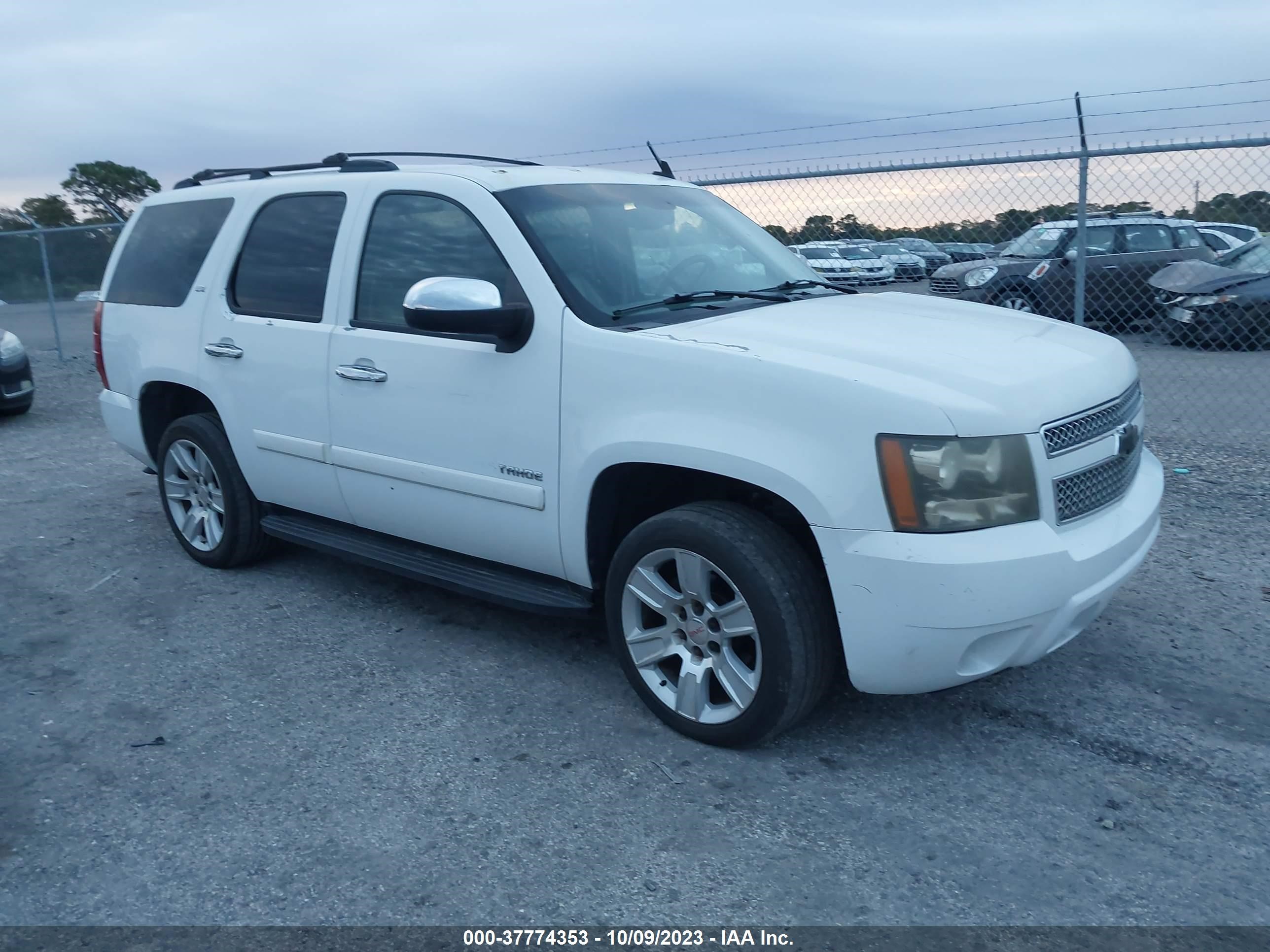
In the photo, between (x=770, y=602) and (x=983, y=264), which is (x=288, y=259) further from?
(x=983, y=264)

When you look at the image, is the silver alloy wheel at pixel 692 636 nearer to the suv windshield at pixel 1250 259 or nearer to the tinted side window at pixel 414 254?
the tinted side window at pixel 414 254

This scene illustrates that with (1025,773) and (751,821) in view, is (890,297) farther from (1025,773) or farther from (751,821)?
(751,821)

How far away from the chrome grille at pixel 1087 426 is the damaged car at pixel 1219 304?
27.1ft

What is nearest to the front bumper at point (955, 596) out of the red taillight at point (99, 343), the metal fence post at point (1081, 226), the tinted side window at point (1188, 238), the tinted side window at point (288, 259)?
the tinted side window at point (288, 259)

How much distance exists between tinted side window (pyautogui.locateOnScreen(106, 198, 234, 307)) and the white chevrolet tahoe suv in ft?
0.15

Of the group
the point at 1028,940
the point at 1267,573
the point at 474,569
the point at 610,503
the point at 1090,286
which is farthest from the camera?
the point at 1090,286

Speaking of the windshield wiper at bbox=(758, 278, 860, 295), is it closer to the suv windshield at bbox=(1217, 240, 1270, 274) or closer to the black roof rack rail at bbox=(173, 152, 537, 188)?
the black roof rack rail at bbox=(173, 152, 537, 188)

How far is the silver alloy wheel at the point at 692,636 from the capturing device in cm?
341

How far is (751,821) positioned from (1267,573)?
3323mm

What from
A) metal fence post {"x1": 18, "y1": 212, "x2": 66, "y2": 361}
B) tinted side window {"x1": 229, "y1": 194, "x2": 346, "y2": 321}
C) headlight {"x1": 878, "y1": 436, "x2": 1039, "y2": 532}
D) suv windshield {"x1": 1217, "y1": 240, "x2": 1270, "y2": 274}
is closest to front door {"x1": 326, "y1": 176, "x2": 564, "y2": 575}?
tinted side window {"x1": 229, "y1": 194, "x2": 346, "y2": 321}

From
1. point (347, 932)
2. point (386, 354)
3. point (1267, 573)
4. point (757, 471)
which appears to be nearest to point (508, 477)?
point (386, 354)

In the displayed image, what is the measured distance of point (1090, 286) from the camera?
11.4 m

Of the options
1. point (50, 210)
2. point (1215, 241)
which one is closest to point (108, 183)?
point (50, 210)

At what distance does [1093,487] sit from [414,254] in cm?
269
